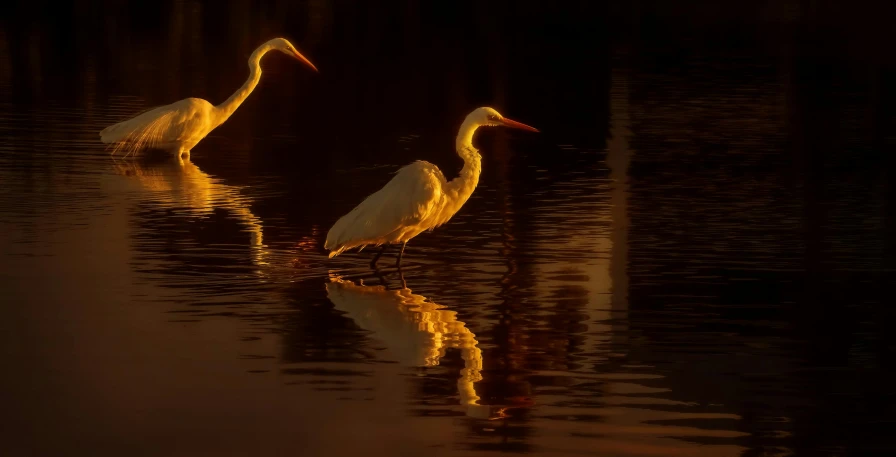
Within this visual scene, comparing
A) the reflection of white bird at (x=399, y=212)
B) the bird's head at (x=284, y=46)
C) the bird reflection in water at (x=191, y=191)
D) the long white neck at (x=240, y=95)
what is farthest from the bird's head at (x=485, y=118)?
the bird's head at (x=284, y=46)

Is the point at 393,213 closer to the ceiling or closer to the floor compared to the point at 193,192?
closer to the ceiling

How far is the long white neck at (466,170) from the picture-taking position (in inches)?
428

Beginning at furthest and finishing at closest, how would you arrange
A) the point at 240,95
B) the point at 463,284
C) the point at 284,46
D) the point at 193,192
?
the point at 284,46, the point at 240,95, the point at 193,192, the point at 463,284

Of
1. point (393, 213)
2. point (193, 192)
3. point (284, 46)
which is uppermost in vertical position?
point (284, 46)

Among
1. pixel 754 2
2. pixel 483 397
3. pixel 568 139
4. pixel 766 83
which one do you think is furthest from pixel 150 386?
pixel 754 2

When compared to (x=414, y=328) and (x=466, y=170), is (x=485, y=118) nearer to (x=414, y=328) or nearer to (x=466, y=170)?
(x=466, y=170)

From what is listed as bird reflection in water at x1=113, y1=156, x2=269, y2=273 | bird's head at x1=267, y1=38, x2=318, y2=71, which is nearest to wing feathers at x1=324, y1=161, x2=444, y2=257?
bird reflection in water at x1=113, y1=156, x2=269, y2=273

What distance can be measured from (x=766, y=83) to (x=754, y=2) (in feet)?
104

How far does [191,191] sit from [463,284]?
4.62 metres

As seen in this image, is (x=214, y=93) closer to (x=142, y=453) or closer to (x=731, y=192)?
(x=731, y=192)

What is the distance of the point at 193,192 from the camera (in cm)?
1385

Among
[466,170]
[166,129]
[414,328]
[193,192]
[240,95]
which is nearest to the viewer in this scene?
[414,328]

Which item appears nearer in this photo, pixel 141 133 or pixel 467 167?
pixel 467 167

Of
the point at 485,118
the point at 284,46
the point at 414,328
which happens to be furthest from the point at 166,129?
the point at 414,328
